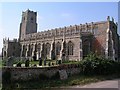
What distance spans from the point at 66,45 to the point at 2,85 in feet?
106

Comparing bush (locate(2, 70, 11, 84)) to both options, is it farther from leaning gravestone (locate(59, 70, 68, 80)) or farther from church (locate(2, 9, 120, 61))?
church (locate(2, 9, 120, 61))

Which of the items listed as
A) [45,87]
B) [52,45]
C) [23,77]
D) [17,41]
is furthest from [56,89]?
[17,41]

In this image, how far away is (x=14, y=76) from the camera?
20844 millimetres

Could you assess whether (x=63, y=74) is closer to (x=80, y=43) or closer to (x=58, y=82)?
(x=58, y=82)

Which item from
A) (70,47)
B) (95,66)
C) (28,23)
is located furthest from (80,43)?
(28,23)

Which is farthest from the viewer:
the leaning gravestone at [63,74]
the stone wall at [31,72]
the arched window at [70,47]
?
the arched window at [70,47]

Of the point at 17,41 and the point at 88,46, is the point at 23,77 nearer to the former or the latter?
the point at 88,46

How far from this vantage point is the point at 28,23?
81.2m

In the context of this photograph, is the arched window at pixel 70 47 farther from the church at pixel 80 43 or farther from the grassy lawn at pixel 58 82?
the grassy lawn at pixel 58 82

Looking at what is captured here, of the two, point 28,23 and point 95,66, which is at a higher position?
point 28,23

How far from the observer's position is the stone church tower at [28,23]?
3179 inches

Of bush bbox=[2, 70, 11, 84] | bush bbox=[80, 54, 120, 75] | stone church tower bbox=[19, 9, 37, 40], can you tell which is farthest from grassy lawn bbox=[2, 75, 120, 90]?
stone church tower bbox=[19, 9, 37, 40]

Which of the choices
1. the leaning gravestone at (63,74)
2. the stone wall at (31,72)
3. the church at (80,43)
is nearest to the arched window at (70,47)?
the church at (80,43)

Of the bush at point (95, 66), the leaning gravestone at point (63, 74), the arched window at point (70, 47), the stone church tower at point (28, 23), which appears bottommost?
the leaning gravestone at point (63, 74)
